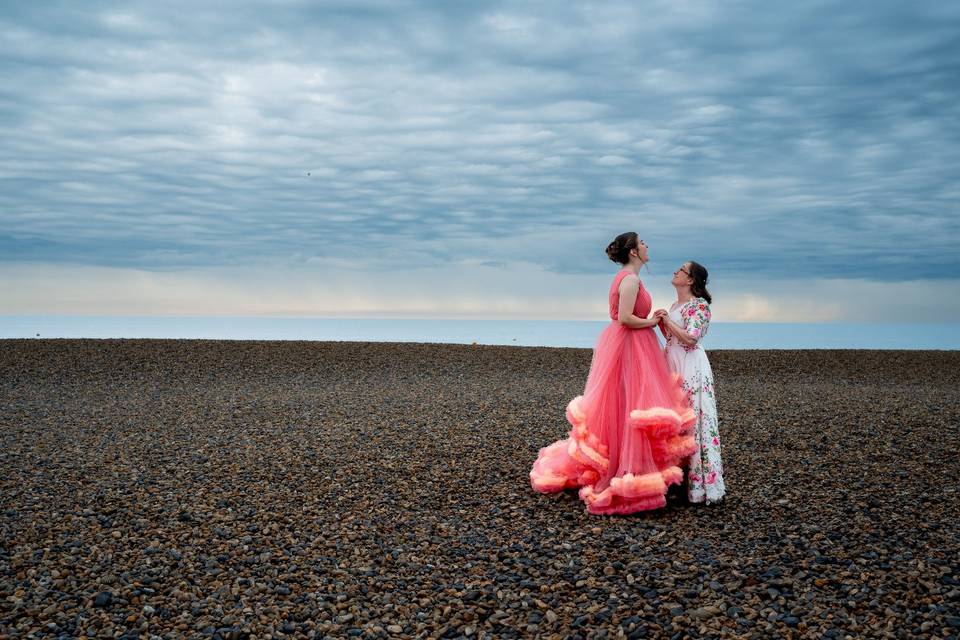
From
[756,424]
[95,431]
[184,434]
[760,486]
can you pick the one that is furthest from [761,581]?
[95,431]

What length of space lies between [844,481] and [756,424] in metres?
3.31

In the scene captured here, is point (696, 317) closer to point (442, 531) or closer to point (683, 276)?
point (683, 276)

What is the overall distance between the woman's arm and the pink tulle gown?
3.5 inches

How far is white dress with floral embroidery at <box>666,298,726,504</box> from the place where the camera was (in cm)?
629

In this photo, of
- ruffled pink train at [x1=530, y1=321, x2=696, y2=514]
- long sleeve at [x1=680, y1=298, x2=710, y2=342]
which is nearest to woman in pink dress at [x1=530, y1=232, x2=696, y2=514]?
ruffled pink train at [x1=530, y1=321, x2=696, y2=514]

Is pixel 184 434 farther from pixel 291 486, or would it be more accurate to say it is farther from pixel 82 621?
pixel 82 621

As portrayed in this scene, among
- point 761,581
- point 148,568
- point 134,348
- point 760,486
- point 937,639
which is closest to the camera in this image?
point 937,639

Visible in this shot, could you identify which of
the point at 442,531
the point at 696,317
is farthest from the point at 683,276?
the point at 442,531

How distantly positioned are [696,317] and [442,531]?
2.88 meters

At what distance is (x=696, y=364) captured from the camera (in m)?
6.36

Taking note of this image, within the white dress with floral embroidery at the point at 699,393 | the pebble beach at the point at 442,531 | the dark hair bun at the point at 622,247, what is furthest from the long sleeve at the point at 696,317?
the pebble beach at the point at 442,531

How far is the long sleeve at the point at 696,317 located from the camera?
20.5 ft

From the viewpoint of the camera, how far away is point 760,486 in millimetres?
7312

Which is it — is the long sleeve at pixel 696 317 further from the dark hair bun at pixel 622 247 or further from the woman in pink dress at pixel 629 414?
the dark hair bun at pixel 622 247
